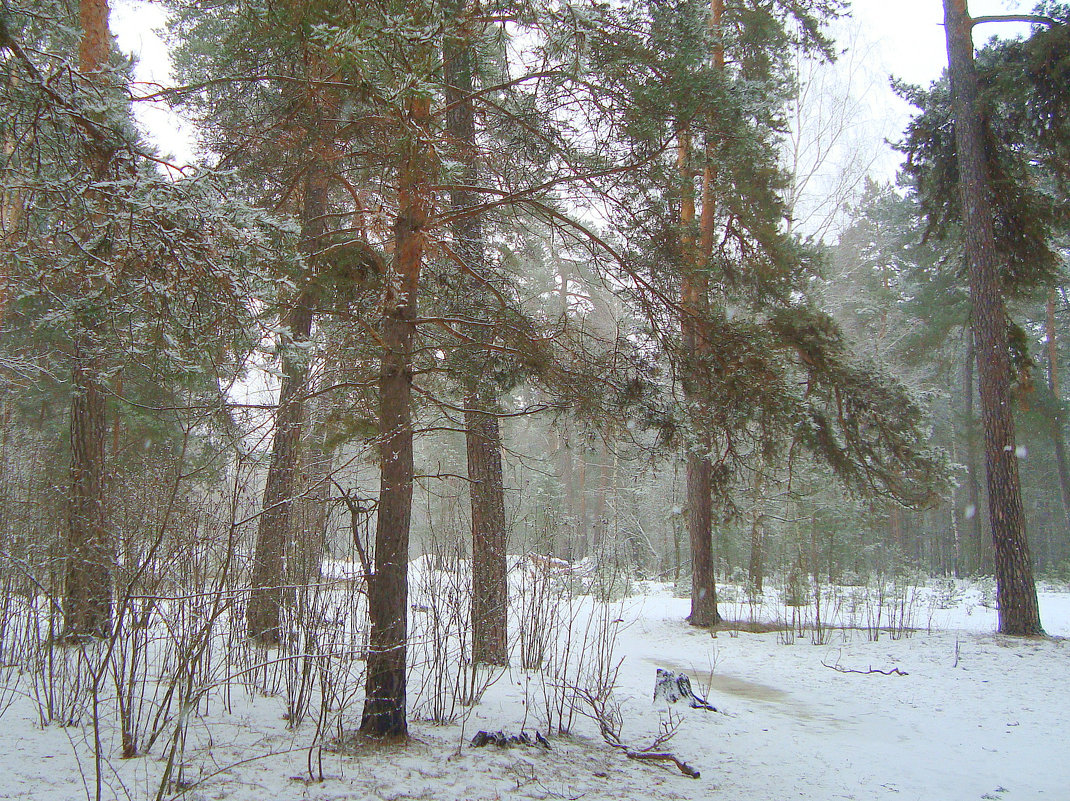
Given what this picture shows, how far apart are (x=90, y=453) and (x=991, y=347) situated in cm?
1053

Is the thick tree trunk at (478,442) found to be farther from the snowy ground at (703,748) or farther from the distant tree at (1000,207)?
the distant tree at (1000,207)

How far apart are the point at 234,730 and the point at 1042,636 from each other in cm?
897

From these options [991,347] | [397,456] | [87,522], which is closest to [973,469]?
[991,347]

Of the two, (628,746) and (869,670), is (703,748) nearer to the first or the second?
(628,746)

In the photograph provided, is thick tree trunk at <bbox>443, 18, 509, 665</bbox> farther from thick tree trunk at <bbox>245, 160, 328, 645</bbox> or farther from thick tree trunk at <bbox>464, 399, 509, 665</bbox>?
thick tree trunk at <bbox>245, 160, 328, 645</bbox>

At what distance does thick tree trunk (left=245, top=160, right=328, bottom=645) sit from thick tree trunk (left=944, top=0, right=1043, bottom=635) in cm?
824

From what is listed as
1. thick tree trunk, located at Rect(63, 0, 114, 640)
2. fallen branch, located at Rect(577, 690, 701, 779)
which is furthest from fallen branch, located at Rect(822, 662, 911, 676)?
thick tree trunk, located at Rect(63, 0, 114, 640)

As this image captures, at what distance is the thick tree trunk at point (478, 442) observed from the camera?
4.45 m

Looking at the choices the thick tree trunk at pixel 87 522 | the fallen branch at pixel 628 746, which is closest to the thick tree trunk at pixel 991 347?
the fallen branch at pixel 628 746

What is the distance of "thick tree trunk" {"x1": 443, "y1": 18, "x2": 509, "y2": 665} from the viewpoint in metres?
4.45

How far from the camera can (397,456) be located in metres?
4.06

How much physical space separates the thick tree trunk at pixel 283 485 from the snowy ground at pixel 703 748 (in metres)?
0.64

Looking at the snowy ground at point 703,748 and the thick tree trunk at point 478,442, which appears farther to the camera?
the thick tree trunk at point 478,442

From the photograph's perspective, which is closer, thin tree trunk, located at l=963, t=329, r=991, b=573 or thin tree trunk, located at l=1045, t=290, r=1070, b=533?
thin tree trunk, located at l=1045, t=290, r=1070, b=533
